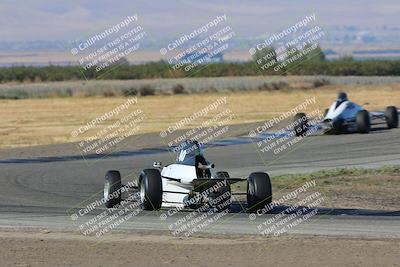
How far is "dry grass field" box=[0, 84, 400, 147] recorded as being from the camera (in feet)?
144

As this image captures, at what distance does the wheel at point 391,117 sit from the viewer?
38.5 metres

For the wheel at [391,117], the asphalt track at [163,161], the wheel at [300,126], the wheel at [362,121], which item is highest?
the asphalt track at [163,161]

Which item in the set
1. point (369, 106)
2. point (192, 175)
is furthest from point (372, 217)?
point (369, 106)

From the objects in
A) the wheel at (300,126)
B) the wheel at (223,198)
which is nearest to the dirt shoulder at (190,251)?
the wheel at (223,198)

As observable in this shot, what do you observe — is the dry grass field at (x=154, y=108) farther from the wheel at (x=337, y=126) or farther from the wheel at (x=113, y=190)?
the wheel at (x=113, y=190)

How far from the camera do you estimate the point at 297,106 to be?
55156 mm

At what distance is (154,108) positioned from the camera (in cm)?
5603

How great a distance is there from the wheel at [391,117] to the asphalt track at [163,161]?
0.68 meters

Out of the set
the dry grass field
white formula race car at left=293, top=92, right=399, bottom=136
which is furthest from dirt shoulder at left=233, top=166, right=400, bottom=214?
the dry grass field

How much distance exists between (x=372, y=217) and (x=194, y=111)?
115 ft

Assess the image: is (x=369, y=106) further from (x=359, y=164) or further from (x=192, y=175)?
(x=192, y=175)

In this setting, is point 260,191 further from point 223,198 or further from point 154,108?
point 154,108

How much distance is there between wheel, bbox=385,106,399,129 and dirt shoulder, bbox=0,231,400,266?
2342 centimetres

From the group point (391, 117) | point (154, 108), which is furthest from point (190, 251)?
point (154, 108)
